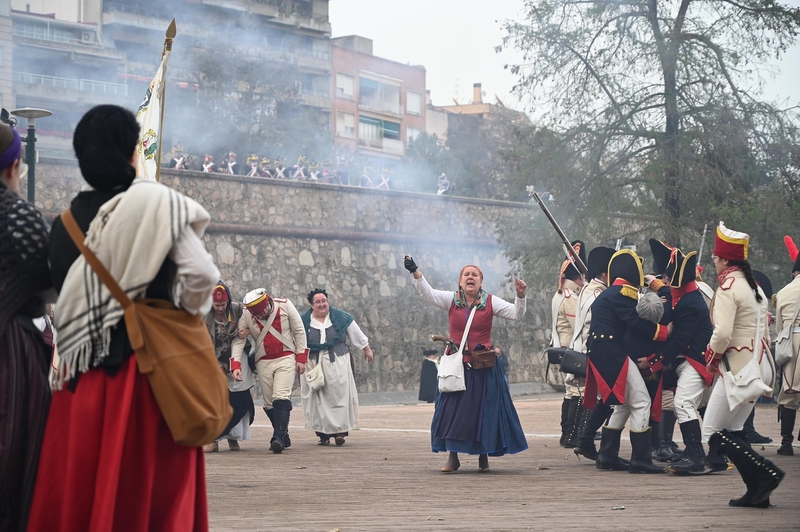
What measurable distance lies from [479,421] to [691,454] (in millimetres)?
1858

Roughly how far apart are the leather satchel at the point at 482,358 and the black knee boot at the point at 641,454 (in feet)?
4.57

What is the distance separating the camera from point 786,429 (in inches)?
475

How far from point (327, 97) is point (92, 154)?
199 feet

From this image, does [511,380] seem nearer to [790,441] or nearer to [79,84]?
[790,441]

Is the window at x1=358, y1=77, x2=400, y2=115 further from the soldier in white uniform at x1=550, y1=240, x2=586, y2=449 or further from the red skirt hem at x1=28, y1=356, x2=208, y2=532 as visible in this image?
the red skirt hem at x1=28, y1=356, x2=208, y2=532

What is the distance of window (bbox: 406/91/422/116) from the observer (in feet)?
231

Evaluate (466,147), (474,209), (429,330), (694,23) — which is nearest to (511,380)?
(429,330)

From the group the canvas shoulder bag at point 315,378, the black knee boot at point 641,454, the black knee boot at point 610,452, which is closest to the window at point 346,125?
the canvas shoulder bag at point 315,378

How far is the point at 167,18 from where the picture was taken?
58969 millimetres

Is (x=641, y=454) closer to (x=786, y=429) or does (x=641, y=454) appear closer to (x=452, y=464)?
(x=452, y=464)

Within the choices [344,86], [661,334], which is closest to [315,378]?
[661,334]

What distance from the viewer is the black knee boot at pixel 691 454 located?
10141 mm

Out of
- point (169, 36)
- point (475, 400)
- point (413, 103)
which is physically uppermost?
point (413, 103)

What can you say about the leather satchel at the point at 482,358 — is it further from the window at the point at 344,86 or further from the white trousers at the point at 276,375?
the window at the point at 344,86
